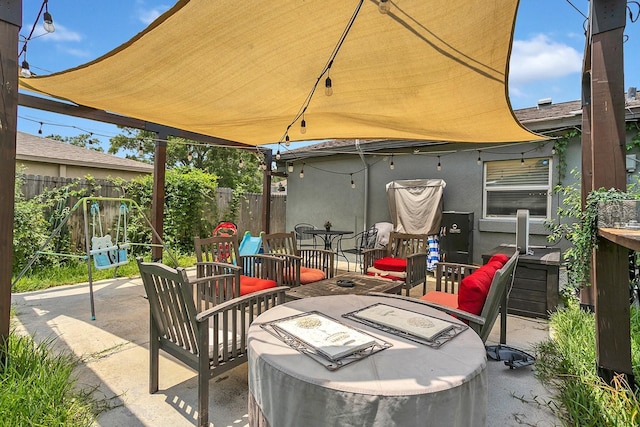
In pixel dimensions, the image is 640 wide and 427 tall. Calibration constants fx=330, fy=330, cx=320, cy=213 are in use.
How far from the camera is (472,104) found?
3.20m

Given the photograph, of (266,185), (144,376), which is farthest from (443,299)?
(266,185)

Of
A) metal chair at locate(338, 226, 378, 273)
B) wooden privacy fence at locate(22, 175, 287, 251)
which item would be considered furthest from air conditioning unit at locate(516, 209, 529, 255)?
wooden privacy fence at locate(22, 175, 287, 251)

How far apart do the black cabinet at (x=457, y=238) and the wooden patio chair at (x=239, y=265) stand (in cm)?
368

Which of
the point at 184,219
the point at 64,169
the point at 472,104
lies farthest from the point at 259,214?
the point at 472,104

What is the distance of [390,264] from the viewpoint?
15.5 ft

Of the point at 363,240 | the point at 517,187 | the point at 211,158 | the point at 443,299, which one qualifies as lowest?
the point at 443,299

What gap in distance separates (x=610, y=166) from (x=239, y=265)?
3.68 m

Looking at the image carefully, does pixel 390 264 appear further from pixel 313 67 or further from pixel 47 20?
pixel 47 20

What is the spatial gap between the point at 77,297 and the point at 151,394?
3295mm

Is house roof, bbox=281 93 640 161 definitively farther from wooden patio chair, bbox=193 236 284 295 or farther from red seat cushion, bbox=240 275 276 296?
red seat cushion, bbox=240 275 276 296

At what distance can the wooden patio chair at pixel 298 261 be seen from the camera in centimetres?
397

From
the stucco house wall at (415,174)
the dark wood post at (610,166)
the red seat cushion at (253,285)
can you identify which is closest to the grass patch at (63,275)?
the red seat cushion at (253,285)

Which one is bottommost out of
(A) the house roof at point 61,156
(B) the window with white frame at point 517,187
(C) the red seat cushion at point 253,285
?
(C) the red seat cushion at point 253,285

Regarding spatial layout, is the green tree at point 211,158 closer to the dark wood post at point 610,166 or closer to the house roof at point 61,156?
the house roof at point 61,156
